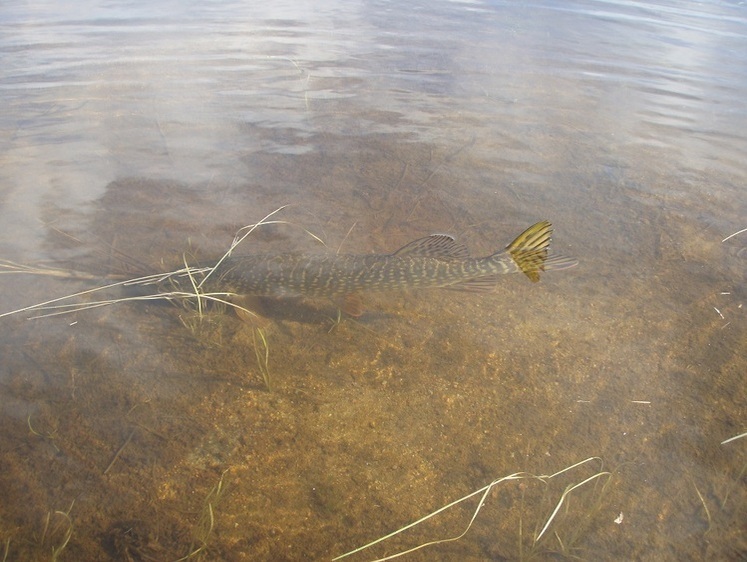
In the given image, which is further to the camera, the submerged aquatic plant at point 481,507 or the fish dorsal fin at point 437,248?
the fish dorsal fin at point 437,248

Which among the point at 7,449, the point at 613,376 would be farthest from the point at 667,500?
the point at 7,449

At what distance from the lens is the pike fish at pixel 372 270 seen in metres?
4.31

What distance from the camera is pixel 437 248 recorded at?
4.53 meters

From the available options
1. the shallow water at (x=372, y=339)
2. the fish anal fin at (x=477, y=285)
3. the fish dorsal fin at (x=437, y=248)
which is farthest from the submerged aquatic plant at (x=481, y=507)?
the fish dorsal fin at (x=437, y=248)

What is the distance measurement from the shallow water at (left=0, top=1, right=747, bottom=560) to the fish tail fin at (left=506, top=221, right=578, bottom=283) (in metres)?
0.27

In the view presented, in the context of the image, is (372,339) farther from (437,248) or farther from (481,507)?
(481,507)

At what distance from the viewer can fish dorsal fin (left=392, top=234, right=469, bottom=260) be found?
4.50 metres

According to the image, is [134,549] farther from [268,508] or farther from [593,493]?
[593,493]

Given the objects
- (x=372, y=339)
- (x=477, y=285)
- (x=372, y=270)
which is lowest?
(x=372, y=339)

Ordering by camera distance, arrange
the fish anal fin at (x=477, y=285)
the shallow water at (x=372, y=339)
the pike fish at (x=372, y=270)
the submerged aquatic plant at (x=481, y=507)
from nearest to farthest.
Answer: the submerged aquatic plant at (x=481, y=507)
the shallow water at (x=372, y=339)
the pike fish at (x=372, y=270)
the fish anal fin at (x=477, y=285)

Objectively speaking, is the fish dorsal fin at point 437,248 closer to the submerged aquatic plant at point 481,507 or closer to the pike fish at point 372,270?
the pike fish at point 372,270

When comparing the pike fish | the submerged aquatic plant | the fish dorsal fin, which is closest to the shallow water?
the submerged aquatic plant

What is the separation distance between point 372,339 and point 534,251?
149cm

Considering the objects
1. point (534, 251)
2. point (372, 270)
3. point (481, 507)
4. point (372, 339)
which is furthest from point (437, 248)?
point (481, 507)
